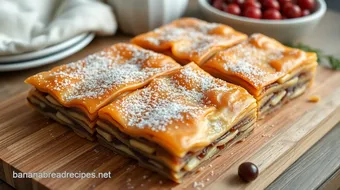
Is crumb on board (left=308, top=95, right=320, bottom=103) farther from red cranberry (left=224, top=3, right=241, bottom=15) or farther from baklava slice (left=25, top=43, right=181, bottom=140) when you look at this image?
red cranberry (left=224, top=3, right=241, bottom=15)

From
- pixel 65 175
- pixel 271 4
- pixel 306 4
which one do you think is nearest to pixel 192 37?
pixel 271 4

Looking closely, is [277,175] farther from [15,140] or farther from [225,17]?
[225,17]

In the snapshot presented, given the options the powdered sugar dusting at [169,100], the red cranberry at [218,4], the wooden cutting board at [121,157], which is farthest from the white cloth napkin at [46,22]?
the powdered sugar dusting at [169,100]

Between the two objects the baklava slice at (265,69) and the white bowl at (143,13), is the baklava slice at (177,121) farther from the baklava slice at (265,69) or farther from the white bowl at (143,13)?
the white bowl at (143,13)

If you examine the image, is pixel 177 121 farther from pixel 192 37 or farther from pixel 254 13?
pixel 254 13

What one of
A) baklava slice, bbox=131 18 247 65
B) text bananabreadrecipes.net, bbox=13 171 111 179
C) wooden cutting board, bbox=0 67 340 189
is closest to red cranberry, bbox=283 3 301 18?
baklava slice, bbox=131 18 247 65

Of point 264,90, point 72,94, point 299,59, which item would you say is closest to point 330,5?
point 299,59
